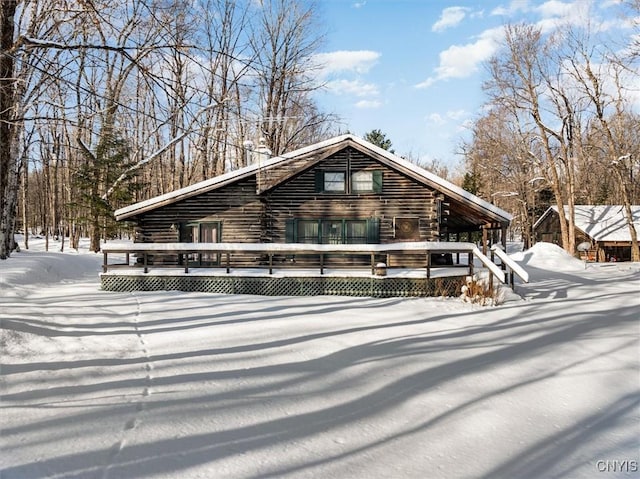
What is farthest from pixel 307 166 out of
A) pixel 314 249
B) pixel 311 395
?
pixel 311 395

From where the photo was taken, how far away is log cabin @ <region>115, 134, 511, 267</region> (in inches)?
653

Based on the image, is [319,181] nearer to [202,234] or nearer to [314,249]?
[314,249]

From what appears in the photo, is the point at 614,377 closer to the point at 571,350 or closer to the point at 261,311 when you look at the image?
the point at 571,350

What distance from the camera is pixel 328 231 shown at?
1703 centimetres

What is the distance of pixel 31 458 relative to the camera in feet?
10.1

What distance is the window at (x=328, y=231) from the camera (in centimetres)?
1694

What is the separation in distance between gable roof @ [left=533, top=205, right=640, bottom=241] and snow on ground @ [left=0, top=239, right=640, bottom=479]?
103 feet

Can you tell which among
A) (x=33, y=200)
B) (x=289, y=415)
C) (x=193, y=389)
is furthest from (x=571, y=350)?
(x=33, y=200)

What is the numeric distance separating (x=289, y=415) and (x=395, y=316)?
526 centimetres

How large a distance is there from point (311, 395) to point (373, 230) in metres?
12.6

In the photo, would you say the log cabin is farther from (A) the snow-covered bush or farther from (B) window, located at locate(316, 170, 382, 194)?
(A) the snow-covered bush

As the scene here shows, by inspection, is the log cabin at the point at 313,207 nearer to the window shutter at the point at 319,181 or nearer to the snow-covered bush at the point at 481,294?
the window shutter at the point at 319,181

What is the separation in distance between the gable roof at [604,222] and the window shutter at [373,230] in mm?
27417

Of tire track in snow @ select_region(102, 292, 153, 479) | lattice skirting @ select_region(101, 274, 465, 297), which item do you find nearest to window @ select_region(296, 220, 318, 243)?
lattice skirting @ select_region(101, 274, 465, 297)
